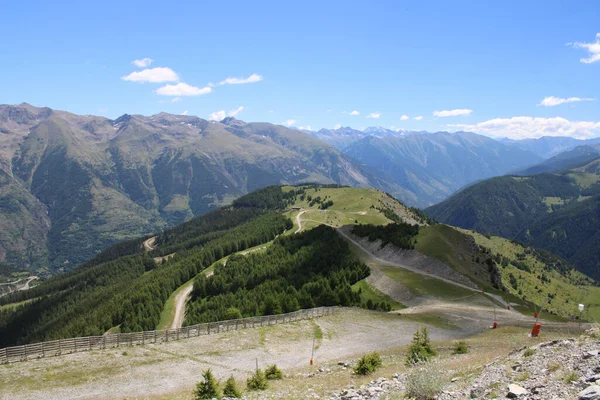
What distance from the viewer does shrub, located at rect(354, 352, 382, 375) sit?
34.8 metres

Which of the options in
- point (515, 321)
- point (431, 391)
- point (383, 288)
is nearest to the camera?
point (431, 391)

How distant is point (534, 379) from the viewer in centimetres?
2031

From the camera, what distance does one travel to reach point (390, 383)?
2722 cm

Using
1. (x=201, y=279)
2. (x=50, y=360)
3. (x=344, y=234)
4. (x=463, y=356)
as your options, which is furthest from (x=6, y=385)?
(x=344, y=234)

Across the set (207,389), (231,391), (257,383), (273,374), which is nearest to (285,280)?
(273,374)

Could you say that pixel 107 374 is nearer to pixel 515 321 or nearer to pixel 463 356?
pixel 463 356

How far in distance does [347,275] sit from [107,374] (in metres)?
70.1

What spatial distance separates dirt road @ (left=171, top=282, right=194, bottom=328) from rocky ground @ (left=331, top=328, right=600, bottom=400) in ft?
317

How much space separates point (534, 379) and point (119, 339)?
144ft

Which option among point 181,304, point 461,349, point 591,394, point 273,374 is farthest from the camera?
point 181,304

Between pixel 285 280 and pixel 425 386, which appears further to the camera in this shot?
pixel 285 280

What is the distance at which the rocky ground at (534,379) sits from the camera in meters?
17.8

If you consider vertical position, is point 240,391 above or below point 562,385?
below

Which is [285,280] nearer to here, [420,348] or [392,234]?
[392,234]
